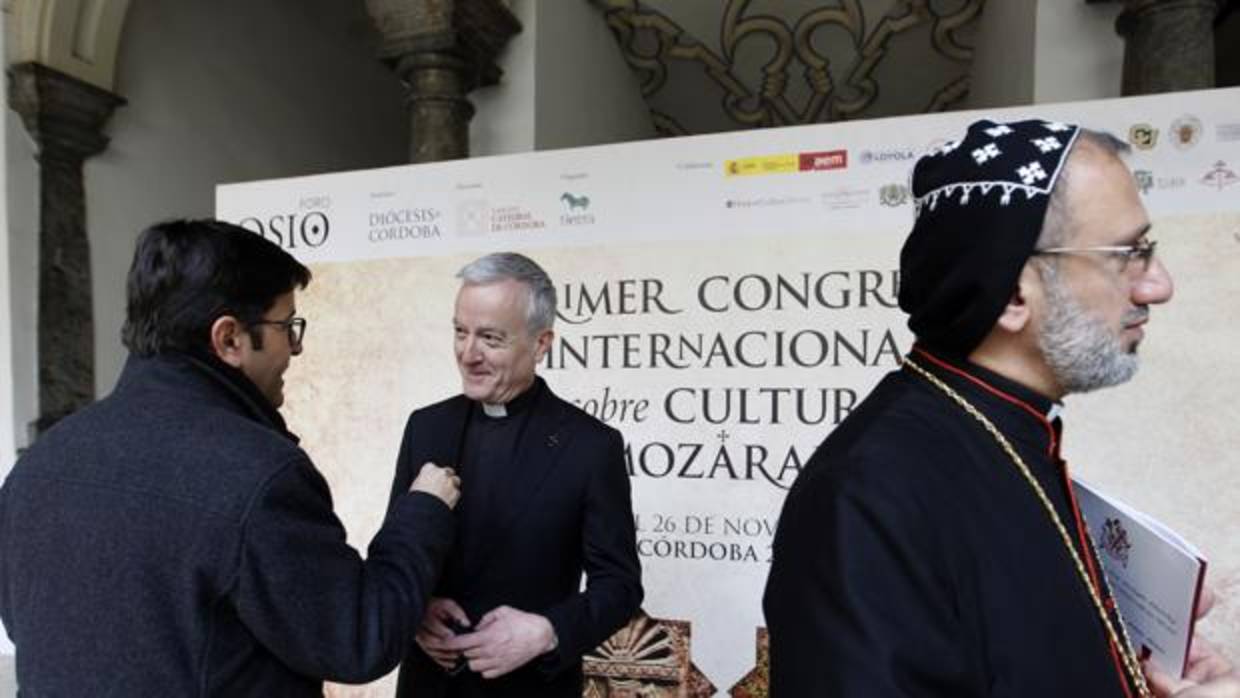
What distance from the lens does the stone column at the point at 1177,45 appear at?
3.04 metres

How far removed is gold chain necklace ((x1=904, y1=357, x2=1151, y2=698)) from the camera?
0.89 metres

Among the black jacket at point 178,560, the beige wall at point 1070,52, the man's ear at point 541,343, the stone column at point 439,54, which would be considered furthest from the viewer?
the stone column at point 439,54

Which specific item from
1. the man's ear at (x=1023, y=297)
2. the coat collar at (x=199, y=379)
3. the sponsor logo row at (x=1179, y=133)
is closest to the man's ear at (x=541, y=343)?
the coat collar at (x=199, y=379)

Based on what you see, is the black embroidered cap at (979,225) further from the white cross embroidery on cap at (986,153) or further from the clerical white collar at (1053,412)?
the clerical white collar at (1053,412)

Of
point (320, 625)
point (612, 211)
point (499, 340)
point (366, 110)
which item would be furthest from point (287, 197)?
point (366, 110)

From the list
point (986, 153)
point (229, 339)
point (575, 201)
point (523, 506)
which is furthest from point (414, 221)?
point (986, 153)

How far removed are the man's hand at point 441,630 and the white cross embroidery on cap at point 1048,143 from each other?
119 centimetres

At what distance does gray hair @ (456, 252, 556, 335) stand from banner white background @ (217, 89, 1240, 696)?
120 cm

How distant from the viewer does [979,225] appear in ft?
2.94

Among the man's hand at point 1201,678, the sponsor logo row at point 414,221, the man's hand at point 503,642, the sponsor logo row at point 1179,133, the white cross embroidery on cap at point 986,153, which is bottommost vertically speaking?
the man's hand at point 503,642

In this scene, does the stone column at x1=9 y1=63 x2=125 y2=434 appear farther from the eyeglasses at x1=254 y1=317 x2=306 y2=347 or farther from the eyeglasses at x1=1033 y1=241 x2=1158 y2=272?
the eyeglasses at x1=1033 y1=241 x2=1158 y2=272

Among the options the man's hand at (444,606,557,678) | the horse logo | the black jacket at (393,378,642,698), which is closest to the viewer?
the man's hand at (444,606,557,678)

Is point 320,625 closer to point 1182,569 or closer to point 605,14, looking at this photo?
point 1182,569

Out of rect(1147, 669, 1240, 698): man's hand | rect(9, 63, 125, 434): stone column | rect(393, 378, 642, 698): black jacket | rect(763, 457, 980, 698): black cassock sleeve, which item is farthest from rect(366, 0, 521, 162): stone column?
rect(1147, 669, 1240, 698): man's hand
